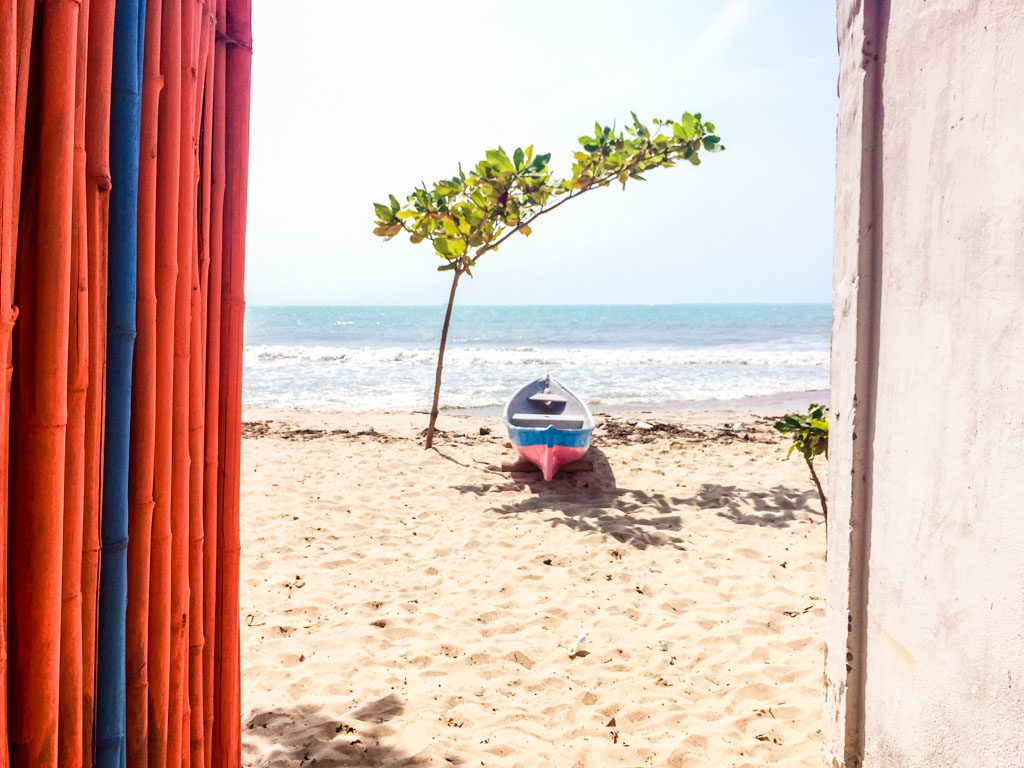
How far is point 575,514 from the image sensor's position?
19.8 feet

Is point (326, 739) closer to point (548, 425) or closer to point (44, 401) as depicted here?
point (44, 401)

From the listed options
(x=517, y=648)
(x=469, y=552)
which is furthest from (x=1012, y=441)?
(x=469, y=552)

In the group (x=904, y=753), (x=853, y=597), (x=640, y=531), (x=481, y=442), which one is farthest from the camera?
(x=481, y=442)

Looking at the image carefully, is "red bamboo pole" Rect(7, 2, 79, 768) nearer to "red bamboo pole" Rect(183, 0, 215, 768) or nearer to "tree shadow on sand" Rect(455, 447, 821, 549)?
"red bamboo pole" Rect(183, 0, 215, 768)

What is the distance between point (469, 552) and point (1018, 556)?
13.0 ft

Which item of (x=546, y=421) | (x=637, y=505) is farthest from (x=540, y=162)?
(x=637, y=505)

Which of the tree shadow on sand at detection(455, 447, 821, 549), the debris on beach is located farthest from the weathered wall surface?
the tree shadow on sand at detection(455, 447, 821, 549)

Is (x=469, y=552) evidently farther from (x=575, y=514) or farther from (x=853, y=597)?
(x=853, y=597)

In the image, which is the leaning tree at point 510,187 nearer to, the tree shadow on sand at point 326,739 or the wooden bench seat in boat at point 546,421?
the wooden bench seat in boat at point 546,421

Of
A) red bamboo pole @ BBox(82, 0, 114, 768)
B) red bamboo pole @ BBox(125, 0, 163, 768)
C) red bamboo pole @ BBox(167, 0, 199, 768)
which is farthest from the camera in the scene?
red bamboo pole @ BBox(167, 0, 199, 768)

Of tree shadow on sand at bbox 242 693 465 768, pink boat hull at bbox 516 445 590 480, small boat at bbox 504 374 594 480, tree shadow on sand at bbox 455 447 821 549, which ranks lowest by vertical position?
tree shadow on sand at bbox 242 693 465 768

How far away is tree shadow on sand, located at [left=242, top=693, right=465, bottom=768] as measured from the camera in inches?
105

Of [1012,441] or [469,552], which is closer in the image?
[1012,441]

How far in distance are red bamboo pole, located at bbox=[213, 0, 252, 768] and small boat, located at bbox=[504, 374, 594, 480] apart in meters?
5.06
